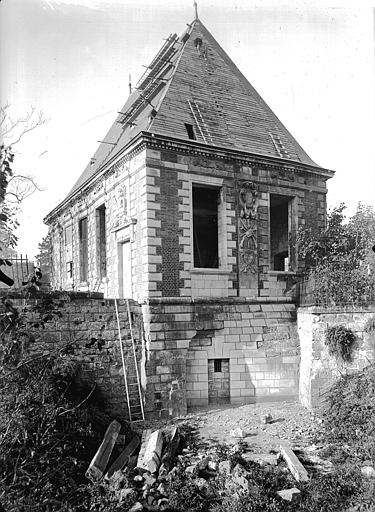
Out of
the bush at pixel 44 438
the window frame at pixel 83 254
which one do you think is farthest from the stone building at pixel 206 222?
the bush at pixel 44 438

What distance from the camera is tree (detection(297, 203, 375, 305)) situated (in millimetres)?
10727

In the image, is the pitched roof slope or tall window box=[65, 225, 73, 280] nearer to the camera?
the pitched roof slope

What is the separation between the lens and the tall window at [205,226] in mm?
12438

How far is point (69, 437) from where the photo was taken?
7840 mm

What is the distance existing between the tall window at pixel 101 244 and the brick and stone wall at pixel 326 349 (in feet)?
24.0

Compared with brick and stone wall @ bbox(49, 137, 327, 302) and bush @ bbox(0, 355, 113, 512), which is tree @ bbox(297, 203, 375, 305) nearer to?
brick and stone wall @ bbox(49, 137, 327, 302)

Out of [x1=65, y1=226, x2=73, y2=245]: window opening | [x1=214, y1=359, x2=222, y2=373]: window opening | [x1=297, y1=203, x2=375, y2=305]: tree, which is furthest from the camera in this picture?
[x1=65, y1=226, x2=73, y2=245]: window opening

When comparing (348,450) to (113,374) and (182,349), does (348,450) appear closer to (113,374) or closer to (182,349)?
(182,349)

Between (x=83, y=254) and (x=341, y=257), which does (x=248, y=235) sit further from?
(x=83, y=254)

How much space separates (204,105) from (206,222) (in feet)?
12.9

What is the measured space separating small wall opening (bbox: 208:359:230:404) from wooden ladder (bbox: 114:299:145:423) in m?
2.04

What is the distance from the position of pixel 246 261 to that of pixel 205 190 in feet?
8.32

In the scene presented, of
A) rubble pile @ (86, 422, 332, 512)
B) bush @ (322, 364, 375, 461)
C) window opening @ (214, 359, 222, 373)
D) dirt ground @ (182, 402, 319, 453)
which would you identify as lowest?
dirt ground @ (182, 402, 319, 453)

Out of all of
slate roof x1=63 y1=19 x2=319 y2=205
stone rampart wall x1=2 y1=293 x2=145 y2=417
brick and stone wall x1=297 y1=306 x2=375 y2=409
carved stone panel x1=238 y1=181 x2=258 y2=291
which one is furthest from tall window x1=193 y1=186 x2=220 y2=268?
stone rampart wall x1=2 y1=293 x2=145 y2=417
